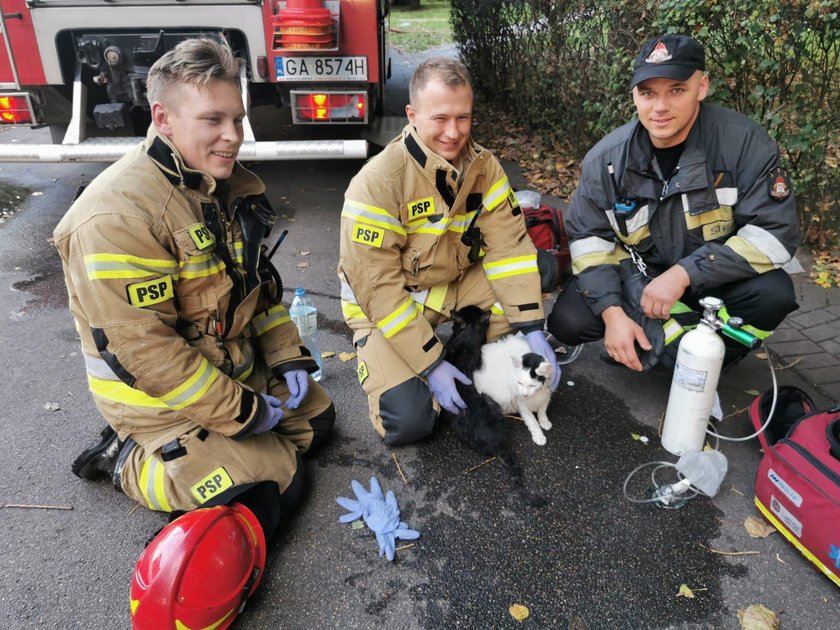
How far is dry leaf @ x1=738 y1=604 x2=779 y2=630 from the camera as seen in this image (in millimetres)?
1857

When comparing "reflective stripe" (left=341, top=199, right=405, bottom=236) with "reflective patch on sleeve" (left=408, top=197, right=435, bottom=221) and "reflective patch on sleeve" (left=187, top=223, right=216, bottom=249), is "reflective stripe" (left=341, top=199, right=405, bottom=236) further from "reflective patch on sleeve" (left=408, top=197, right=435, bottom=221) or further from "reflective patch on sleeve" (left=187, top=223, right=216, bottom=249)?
"reflective patch on sleeve" (left=187, top=223, right=216, bottom=249)

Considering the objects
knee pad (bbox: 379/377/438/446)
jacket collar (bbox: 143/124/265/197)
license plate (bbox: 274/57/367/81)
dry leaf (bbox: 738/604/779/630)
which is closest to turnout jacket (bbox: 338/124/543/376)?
knee pad (bbox: 379/377/438/446)

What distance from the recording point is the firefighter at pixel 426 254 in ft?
7.91

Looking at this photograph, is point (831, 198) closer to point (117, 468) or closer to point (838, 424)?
point (838, 424)

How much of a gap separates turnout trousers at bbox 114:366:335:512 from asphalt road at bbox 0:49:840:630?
194 mm

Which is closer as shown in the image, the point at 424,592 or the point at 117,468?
the point at 424,592

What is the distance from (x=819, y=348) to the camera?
329 cm

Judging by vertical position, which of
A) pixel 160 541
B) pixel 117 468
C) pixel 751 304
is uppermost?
pixel 751 304

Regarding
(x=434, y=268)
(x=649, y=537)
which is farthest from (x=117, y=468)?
(x=649, y=537)

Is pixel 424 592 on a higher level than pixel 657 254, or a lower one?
lower

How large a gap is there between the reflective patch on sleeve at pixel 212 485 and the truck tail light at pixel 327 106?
3.04 meters

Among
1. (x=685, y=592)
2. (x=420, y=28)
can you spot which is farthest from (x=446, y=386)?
(x=420, y=28)

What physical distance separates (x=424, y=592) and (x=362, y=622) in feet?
0.74

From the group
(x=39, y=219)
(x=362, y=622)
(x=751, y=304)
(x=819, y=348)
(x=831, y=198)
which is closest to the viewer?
(x=362, y=622)
